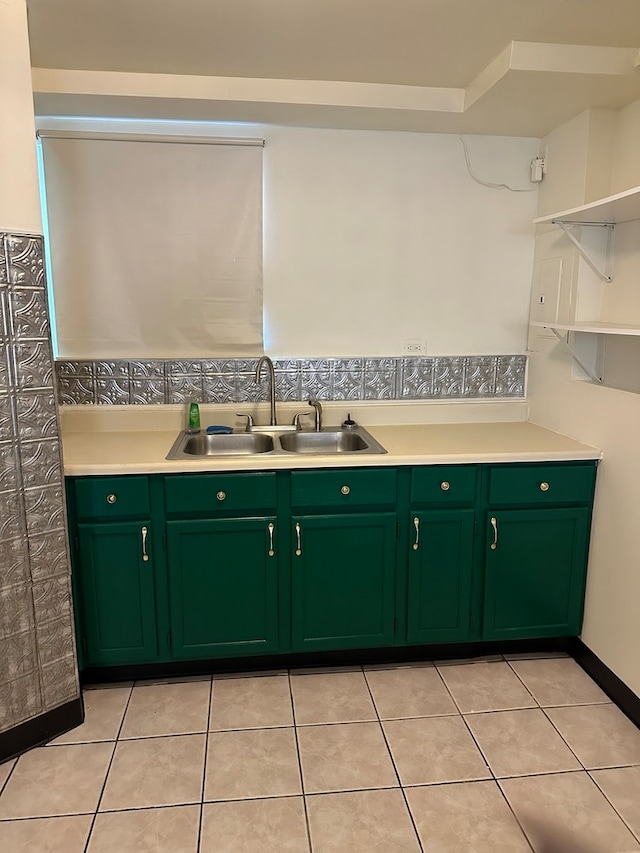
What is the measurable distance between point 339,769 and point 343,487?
96 cm

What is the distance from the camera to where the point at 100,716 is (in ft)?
7.34

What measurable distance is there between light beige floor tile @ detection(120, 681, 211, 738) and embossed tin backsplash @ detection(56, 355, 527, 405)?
122 centimetres

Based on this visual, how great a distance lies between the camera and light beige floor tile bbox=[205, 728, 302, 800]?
1891 mm

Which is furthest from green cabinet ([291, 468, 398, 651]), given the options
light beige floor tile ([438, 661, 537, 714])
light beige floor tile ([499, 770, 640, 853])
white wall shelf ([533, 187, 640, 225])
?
white wall shelf ([533, 187, 640, 225])

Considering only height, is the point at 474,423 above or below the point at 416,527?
above

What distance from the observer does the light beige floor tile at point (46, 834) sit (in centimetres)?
169

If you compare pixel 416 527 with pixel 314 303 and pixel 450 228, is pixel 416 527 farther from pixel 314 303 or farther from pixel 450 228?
pixel 450 228

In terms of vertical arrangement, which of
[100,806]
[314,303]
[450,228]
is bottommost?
[100,806]

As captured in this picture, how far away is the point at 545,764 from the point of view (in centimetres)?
201

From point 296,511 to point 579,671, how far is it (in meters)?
1.36

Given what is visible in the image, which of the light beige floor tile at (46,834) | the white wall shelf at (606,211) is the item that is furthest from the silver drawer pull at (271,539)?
the white wall shelf at (606,211)

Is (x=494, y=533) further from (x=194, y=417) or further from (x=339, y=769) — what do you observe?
(x=194, y=417)

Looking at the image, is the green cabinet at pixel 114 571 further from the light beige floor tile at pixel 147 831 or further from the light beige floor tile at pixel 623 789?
the light beige floor tile at pixel 623 789

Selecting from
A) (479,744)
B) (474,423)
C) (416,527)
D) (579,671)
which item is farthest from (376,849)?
(474,423)
